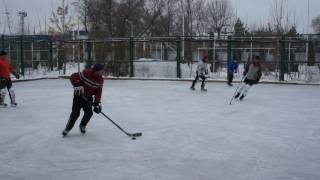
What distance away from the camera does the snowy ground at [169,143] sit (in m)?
6.03

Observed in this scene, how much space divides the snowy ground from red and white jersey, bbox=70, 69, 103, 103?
80cm

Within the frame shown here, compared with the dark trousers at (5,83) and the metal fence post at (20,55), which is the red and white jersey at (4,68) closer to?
the dark trousers at (5,83)

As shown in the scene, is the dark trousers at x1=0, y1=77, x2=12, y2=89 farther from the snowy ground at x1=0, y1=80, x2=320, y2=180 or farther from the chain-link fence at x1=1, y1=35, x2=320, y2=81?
the chain-link fence at x1=1, y1=35, x2=320, y2=81

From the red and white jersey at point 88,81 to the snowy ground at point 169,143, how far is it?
0.80 meters

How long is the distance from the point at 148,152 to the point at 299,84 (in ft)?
47.4

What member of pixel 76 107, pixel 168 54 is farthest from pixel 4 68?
pixel 168 54

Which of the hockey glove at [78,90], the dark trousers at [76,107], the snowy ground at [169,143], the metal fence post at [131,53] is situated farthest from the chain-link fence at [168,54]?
the hockey glove at [78,90]

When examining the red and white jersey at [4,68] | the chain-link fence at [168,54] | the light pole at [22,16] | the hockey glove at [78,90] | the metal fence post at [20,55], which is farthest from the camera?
the light pole at [22,16]

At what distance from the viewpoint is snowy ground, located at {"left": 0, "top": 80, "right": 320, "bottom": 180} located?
6027 millimetres

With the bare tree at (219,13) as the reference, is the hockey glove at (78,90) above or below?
below

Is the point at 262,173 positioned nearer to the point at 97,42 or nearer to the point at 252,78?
the point at 252,78

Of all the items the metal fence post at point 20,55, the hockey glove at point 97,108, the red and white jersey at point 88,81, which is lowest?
the hockey glove at point 97,108

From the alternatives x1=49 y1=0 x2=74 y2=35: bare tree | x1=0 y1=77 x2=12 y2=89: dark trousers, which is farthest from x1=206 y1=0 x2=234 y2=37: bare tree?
x1=0 y1=77 x2=12 y2=89: dark trousers

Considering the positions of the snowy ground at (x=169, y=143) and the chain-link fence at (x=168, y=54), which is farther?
the chain-link fence at (x=168, y=54)
